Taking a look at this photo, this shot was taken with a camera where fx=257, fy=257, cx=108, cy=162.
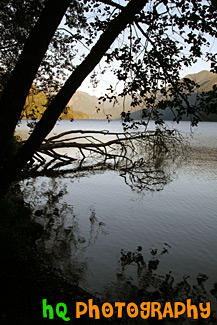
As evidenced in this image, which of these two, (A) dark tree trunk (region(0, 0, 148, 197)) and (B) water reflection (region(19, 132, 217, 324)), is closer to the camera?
(A) dark tree trunk (region(0, 0, 148, 197))

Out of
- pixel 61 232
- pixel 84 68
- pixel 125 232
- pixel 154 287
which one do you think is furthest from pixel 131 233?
pixel 84 68

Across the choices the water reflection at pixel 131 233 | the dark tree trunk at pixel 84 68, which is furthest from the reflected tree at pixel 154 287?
the dark tree trunk at pixel 84 68

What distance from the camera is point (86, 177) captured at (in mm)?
19109

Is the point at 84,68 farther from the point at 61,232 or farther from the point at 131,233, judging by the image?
the point at 131,233

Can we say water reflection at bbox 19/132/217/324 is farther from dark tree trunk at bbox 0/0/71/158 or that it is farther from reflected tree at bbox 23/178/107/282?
dark tree trunk at bbox 0/0/71/158

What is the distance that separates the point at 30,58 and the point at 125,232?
7.19m

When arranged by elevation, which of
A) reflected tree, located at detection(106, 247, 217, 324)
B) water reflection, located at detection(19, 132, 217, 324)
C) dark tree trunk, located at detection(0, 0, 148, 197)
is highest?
dark tree trunk, located at detection(0, 0, 148, 197)

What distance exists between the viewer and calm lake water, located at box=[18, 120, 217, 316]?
268 inches

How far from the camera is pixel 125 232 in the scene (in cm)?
970

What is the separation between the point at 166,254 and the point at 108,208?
4800 millimetres

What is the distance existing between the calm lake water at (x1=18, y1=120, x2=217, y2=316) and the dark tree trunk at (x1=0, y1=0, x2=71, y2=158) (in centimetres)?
446

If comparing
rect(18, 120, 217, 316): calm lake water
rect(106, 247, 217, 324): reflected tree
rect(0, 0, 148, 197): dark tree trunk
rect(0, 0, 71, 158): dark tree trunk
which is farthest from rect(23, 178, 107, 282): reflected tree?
rect(0, 0, 71, 158): dark tree trunk

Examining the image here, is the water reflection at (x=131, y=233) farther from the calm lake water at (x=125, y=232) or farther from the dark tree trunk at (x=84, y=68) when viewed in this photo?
the dark tree trunk at (x=84, y=68)

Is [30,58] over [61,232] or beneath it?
over
